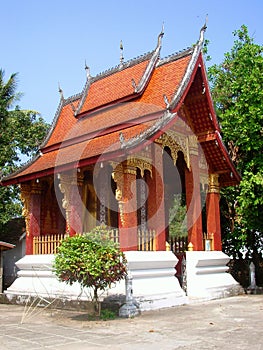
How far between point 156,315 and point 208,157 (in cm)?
541

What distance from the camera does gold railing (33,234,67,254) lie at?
38.2 ft

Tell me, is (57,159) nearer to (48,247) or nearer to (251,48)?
(48,247)

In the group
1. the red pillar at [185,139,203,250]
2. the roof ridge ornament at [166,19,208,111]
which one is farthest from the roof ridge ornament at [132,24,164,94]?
the red pillar at [185,139,203,250]

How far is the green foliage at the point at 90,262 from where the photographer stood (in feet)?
26.4

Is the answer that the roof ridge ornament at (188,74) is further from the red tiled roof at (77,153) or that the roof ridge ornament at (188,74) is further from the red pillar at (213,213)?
the red pillar at (213,213)

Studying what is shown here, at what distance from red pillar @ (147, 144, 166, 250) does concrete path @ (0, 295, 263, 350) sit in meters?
1.67

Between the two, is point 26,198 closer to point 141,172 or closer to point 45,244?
point 45,244

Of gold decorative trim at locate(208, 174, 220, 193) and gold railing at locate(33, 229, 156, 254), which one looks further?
gold decorative trim at locate(208, 174, 220, 193)

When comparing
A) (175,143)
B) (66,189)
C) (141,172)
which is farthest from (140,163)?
(66,189)

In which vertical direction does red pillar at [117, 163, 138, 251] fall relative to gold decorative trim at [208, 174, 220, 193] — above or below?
below

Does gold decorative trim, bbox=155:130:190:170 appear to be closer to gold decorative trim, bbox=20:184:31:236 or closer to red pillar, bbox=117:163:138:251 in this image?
red pillar, bbox=117:163:138:251

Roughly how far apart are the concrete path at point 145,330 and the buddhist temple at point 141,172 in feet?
3.84

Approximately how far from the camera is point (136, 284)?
9414 mm

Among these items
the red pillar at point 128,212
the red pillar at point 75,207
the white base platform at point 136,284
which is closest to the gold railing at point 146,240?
the white base platform at point 136,284
